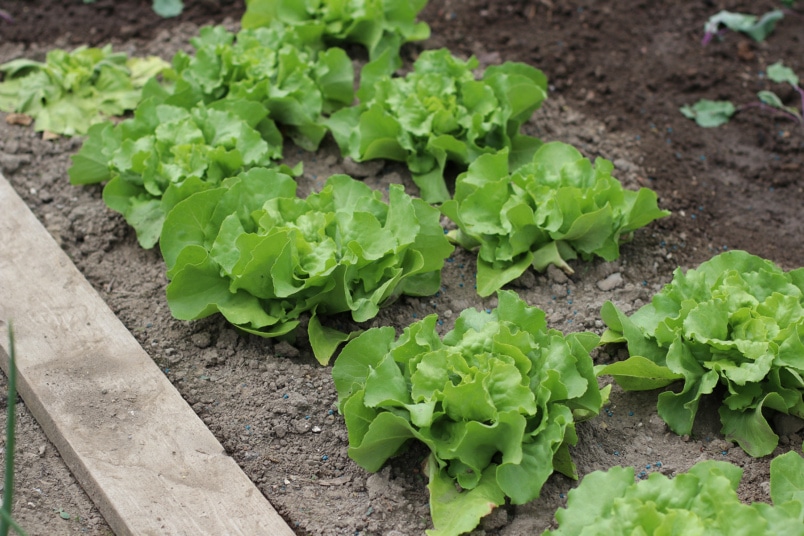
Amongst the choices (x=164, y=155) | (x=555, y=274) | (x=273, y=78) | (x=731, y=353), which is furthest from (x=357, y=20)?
(x=731, y=353)

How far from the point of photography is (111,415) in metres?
3.08

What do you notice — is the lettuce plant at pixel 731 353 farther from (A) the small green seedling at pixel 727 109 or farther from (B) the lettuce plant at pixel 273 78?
(B) the lettuce plant at pixel 273 78

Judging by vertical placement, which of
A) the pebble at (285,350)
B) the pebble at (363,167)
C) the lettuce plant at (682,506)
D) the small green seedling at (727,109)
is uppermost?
the lettuce plant at (682,506)

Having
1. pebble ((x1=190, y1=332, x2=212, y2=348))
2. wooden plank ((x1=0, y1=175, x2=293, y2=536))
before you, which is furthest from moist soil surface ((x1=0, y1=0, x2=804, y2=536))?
wooden plank ((x1=0, y1=175, x2=293, y2=536))

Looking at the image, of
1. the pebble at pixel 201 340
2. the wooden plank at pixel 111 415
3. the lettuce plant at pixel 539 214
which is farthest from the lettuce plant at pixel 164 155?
the lettuce plant at pixel 539 214

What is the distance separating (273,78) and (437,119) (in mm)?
813

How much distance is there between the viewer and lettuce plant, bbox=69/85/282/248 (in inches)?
147

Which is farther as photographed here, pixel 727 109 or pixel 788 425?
pixel 727 109

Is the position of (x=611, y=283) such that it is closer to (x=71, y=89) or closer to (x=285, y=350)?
(x=285, y=350)

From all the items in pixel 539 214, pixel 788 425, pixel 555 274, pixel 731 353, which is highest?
pixel 539 214

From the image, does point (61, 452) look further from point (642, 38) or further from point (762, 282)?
point (642, 38)

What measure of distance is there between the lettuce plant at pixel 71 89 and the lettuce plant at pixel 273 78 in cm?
32

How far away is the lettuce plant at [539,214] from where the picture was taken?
3.54m

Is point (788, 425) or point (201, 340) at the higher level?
point (201, 340)
